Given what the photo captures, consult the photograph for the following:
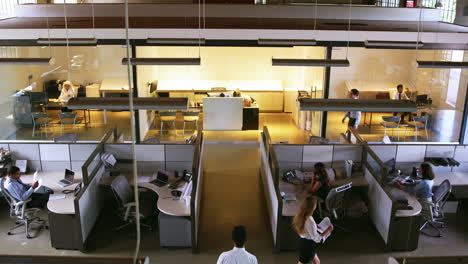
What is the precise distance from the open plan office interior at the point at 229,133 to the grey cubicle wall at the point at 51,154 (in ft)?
0.07

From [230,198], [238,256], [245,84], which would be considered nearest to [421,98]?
[230,198]

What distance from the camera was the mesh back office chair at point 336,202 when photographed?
238 inches

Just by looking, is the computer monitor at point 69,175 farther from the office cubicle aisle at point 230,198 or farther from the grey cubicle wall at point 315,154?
the grey cubicle wall at point 315,154

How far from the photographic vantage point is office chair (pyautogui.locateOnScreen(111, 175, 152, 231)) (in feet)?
20.5

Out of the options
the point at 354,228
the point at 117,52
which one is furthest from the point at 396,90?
the point at 117,52

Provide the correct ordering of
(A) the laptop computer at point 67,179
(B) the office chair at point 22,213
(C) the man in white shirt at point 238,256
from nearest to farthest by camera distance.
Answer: (C) the man in white shirt at point 238,256 → (B) the office chair at point 22,213 → (A) the laptop computer at point 67,179

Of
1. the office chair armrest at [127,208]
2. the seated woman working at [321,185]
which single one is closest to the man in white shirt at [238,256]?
the seated woman working at [321,185]

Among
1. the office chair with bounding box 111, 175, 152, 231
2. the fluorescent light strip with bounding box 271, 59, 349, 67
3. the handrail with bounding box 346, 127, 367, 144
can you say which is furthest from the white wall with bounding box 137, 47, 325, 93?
the office chair with bounding box 111, 175, 152, 231

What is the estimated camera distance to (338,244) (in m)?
6.31

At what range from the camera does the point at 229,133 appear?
11336mm

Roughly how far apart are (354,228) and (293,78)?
6717 millimetres

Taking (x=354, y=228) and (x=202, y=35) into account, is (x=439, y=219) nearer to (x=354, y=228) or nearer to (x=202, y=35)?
(x=354, y=228)

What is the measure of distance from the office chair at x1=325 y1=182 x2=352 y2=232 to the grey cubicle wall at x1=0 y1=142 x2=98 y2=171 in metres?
3.67

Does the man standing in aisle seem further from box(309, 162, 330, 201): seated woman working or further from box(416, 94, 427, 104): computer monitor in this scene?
box(309, 162, 330, 201): seated woman working
